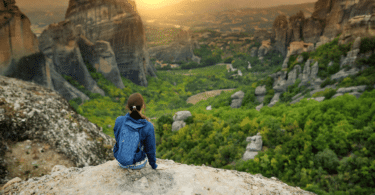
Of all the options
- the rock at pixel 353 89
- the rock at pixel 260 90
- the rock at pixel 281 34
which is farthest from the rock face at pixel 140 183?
the rock at pixel 281 34

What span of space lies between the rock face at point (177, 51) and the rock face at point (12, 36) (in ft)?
178

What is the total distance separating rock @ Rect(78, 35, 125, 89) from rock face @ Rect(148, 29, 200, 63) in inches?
1663

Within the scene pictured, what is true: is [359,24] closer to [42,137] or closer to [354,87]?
[354,87]

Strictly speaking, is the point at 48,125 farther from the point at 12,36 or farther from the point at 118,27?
the point at 118,27

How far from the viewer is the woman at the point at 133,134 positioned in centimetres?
347

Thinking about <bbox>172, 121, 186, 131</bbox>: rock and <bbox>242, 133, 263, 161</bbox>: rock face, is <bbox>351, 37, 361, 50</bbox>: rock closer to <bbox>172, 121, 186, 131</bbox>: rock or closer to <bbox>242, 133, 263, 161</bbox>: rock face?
<bbox>242, 133, 263, 161</bbox>: rock face

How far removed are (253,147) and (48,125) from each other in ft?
24.1

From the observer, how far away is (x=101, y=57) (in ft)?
87.9

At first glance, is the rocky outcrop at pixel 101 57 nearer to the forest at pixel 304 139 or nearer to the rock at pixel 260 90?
the forest at pixel 304 139

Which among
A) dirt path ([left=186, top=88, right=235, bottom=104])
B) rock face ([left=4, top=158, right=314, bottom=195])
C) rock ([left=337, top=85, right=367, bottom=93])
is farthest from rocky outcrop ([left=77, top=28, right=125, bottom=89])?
rock ([left=337, top=85, right=367, bottom=93])

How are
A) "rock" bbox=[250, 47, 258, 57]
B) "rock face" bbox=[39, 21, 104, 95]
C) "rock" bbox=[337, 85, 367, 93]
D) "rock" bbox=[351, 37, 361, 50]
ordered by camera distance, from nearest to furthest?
"rock" bbox=[337, 85, 367, 93] < "rock" bbox=[351, 37, 361, 50] < "rock face" bbox=[39, 21, 104, 95] < "rock" bbox=[250, 47, 258, 57]

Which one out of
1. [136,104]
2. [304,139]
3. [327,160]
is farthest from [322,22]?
[136,104]

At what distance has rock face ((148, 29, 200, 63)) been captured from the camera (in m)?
70.1

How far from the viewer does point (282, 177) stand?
652 cm
